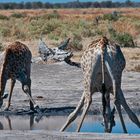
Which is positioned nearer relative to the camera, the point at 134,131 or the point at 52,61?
the point at 134,131

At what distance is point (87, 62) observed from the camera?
12141 millimetres

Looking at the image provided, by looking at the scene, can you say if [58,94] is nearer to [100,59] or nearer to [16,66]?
[16,66]

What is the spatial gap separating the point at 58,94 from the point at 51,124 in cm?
520

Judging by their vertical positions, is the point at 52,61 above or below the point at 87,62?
below

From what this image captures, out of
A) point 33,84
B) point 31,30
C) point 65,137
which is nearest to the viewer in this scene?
point 65,137

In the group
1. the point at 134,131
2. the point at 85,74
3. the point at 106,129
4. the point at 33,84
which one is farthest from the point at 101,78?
the point at 33,84

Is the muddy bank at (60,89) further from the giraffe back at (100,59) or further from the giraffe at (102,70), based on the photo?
the giraffe back at (100,59)

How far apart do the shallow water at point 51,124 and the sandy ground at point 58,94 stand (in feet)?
2.68

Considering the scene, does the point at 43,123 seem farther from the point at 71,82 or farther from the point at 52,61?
the point at 52,61

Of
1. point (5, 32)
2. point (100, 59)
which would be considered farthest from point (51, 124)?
point (5, 32)

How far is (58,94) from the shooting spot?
20891mm

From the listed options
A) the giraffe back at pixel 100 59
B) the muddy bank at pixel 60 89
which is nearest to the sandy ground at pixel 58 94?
the muddy bank at pixel 60 89

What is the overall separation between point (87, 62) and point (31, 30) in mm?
37771

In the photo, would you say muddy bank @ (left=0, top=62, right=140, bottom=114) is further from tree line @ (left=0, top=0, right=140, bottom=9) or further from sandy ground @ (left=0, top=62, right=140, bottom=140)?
tree line @ (left=0, top=0, right=140, bottom=9)
